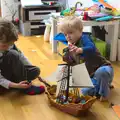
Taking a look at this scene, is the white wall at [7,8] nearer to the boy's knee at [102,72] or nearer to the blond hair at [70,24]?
the blond hair at [70,24]

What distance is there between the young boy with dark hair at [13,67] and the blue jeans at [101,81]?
373 millimetres

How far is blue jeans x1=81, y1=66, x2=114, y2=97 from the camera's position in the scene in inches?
72.3

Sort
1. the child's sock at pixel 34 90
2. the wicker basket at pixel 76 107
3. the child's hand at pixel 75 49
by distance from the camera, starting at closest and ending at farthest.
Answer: the wicker basket at pixel 76 107
the child's hand at pixel 75 49
the child's sock at pixel 34 90

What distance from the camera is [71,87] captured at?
5.60ft

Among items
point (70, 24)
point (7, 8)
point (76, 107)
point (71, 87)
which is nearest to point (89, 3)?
point (7, 8)

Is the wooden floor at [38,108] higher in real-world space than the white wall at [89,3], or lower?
lower

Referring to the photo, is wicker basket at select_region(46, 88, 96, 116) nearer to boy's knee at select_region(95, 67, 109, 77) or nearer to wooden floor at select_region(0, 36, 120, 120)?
wooden floor at select_region(0, 36, 120, 120)

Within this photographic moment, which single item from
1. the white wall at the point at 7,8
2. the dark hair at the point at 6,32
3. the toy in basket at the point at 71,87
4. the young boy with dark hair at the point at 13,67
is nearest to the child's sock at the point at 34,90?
the young boy with dark hair at the point at 13,67

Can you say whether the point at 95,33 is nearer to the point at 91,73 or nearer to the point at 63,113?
the point at 91,73

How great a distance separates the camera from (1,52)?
1.96 meters

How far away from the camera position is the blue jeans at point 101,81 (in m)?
1.84

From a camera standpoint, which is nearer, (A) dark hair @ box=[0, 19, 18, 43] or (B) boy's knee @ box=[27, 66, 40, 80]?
(A) dark hair @ box=[0, 19, 18, 43]

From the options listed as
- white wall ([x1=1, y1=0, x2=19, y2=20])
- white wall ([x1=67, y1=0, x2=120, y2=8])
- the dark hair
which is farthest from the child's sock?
white wall ([x1=1, y1=0, x2=19, y2=20])

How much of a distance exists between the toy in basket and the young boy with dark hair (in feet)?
0.92
